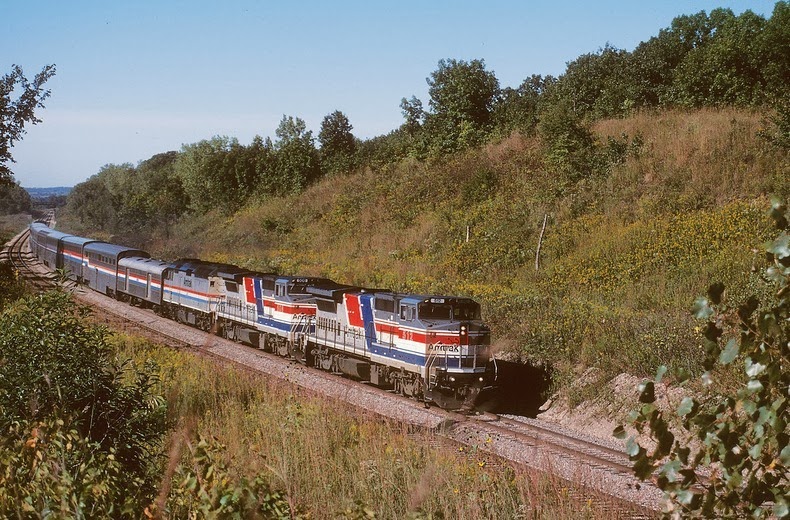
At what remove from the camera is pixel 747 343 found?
114 inches

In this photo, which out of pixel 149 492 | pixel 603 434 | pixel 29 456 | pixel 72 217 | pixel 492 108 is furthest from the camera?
pixel 72 217

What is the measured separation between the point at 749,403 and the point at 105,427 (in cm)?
853

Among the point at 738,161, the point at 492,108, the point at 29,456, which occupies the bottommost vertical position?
the point at 29,456

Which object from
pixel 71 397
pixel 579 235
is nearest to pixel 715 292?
pixel 71 397

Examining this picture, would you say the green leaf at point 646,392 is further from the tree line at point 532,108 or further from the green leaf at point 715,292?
the tree line at point 532,108

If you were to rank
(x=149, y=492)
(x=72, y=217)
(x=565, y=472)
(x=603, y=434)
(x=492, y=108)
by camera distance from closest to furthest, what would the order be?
1. (x=149, y=492)
2. (x=565, y=472)
3. (x=603, y=434)
4. (x=492, y=108)
5. (x=72, y=217)

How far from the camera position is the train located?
17.3m

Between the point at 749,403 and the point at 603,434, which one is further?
the point at 603,434

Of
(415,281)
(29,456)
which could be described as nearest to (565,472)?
(29,456)

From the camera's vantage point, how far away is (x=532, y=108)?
1833 inches

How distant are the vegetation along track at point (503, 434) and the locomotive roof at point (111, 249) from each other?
45.4 feet

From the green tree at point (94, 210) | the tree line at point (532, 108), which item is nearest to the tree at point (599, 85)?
the tree line at point (532, 108)

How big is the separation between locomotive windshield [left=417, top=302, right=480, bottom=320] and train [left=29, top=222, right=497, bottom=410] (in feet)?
0.09

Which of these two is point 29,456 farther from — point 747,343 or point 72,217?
point 72,217
